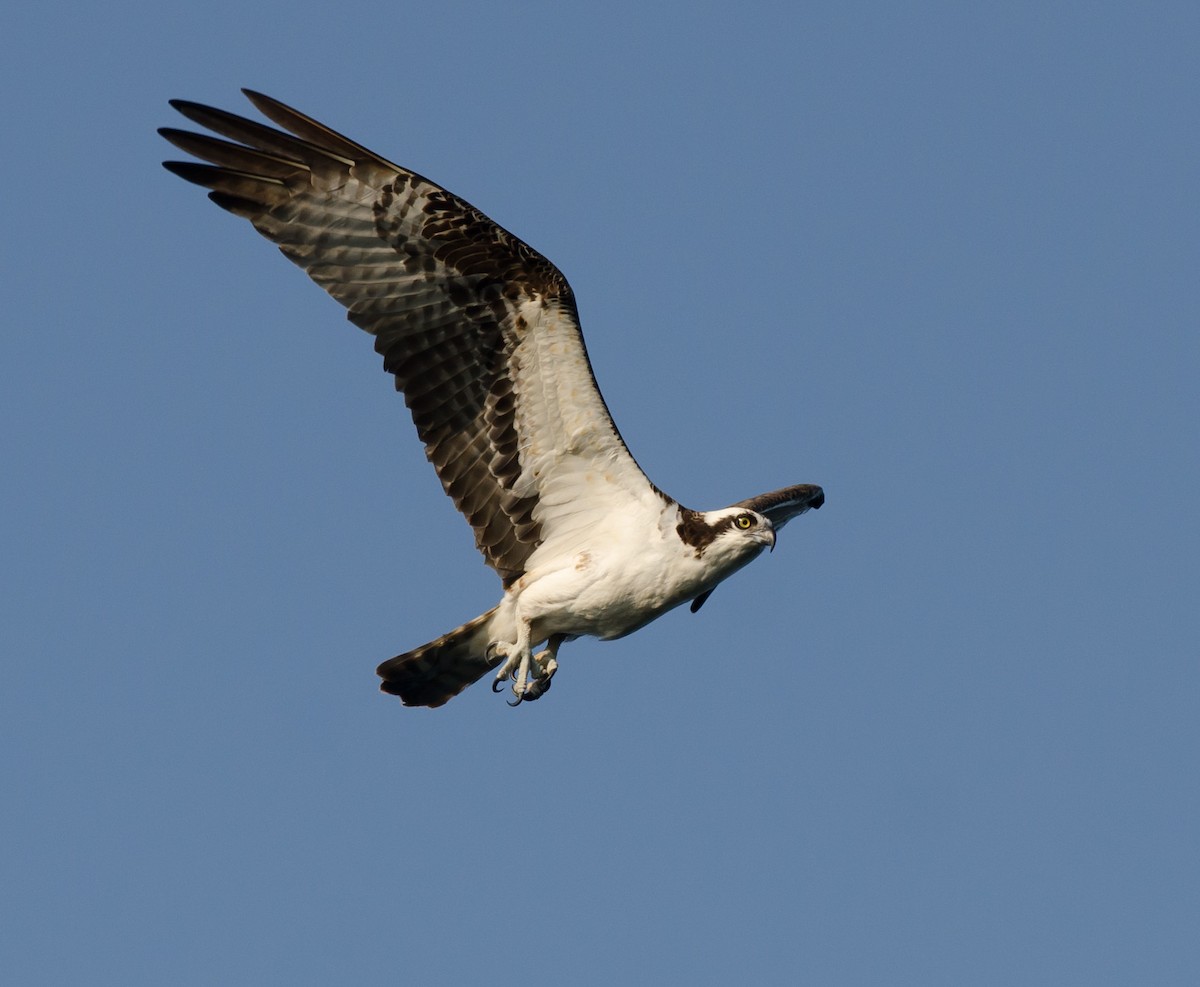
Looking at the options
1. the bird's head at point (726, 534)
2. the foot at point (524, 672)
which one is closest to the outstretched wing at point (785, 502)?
the bird's head at point (726, 534)

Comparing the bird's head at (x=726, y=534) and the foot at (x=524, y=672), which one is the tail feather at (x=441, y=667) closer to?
the foot at (x=524, y=672)

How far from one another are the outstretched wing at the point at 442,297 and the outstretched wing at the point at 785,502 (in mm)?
1216

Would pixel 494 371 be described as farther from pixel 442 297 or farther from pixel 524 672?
pixel 524 672

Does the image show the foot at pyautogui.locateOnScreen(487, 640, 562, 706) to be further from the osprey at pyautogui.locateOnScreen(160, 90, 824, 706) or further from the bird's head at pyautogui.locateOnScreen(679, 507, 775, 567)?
the bird's head at pyautogui.locateOnScreen(679, 507, 775, 567)

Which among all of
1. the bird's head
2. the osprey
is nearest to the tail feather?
the osprey

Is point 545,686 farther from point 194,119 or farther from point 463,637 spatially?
point 194,119

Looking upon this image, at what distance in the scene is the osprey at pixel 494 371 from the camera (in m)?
15.8

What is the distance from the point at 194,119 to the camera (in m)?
15.4

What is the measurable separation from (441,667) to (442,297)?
271 cm

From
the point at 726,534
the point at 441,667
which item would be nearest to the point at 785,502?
the point at 726,534

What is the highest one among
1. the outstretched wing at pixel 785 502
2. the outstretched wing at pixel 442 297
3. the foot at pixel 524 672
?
the outstretched wing at pixel 442 297

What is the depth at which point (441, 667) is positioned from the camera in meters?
16.5

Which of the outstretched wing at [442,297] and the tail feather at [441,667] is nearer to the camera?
the outstretched wing at [442,297]

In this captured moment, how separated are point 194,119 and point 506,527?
364 centimetres
